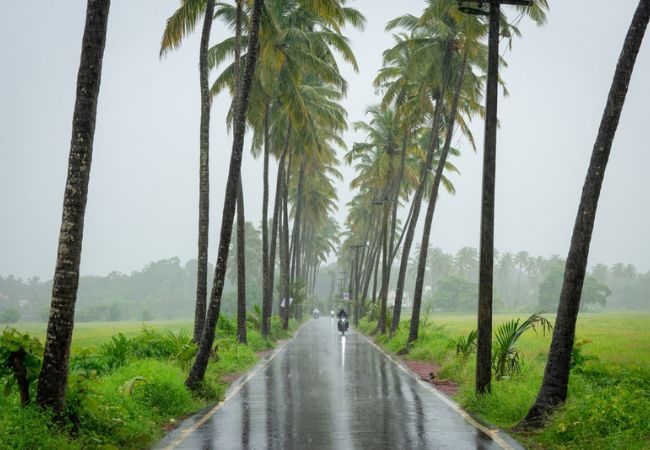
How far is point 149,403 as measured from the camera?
418 inches

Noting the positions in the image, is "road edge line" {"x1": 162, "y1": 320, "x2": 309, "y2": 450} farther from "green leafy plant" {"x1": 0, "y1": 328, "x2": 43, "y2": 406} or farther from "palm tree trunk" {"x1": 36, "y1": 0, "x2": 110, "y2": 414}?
"green leafy plant" {"x1": 0, "y1": 328, "x2": 43, "y2": 406}

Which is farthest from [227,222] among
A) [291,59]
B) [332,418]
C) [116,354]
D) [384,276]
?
[384,276]

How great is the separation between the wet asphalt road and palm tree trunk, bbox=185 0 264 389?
1073 mm

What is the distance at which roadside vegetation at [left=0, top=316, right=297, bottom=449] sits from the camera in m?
7.37

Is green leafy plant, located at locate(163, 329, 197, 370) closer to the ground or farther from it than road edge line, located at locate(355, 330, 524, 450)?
farther from it

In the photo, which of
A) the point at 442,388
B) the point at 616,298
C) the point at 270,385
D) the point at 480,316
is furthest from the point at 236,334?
the point at 616,298

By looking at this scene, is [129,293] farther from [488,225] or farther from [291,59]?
[488,225]

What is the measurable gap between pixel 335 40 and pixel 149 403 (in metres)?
19.4

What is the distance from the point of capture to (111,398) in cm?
946

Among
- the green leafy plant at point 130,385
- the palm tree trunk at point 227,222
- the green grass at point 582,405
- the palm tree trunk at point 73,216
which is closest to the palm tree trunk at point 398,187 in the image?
the green grass at point 582,405

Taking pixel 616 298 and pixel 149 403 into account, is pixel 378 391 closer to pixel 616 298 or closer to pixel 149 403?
pixel 149 403

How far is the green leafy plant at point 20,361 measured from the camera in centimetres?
770

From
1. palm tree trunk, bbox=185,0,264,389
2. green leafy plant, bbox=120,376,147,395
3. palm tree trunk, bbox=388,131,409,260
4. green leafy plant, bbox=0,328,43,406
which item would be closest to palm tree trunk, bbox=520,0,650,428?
green leafy plant, bbox=120,376,147,395

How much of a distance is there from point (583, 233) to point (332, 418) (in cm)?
511
